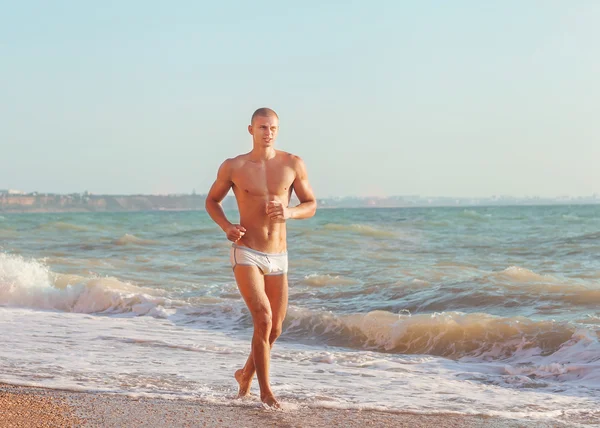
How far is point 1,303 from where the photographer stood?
13.6m

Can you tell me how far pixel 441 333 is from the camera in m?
9.57

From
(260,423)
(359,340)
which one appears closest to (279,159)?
(260,423)

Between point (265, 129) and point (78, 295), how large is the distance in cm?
938

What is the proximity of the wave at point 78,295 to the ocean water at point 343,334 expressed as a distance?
0.04 m

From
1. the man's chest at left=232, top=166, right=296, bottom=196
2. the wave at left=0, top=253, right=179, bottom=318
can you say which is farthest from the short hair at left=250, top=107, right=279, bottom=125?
the wave at left=0, top=253, right=179, bottom=318

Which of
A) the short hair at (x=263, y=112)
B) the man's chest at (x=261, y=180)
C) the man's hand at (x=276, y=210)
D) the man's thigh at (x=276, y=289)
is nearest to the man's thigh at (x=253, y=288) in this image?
the man's thigh at (x=276, y=289)

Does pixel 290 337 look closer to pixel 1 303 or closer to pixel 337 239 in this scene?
pixel 1 303

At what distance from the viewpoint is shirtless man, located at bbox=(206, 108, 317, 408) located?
217 inches

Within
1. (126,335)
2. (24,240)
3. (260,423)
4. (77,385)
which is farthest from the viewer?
(24,240)

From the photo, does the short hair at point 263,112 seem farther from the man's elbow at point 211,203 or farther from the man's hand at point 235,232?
the man's hand at point 235,232

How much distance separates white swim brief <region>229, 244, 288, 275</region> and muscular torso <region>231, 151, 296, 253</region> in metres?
0.04

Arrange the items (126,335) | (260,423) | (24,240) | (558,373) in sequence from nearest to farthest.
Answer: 1. (260,423)
2. (558,373)
3. (126,335)
4. (24,240)

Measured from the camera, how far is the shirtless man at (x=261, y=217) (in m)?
5.52

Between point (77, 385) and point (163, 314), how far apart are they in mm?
5794
